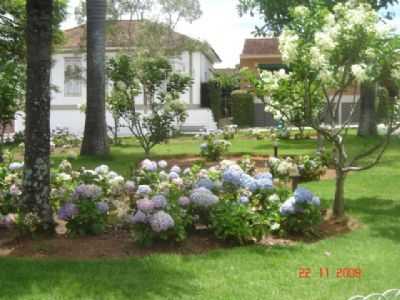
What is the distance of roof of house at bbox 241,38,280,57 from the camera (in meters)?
45.7

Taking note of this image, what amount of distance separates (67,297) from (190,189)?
2.89 meters

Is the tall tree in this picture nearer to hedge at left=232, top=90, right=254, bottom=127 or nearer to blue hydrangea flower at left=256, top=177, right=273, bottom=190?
hedge at left=232, top=90, right=254, bottom=127

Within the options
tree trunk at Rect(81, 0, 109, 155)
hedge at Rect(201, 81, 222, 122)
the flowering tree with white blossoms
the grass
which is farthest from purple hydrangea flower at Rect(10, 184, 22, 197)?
hedge at Rect(201, 81, 222, 122)

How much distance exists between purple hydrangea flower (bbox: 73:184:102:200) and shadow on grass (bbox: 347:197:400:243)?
3.12m

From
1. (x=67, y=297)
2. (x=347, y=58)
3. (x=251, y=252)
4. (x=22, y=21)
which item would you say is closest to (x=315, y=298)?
(x=251, y=252)

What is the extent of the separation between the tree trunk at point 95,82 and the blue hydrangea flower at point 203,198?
942 centimetres

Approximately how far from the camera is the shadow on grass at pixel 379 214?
7380 millimetres

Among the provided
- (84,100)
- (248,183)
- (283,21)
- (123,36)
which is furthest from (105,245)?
(84,100)

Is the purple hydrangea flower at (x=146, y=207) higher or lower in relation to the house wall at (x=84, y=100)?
lower

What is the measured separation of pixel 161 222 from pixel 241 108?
3061 centimetres

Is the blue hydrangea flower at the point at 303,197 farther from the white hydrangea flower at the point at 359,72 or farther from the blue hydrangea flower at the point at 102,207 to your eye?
the blue hydrangea flower at the point at 102,207

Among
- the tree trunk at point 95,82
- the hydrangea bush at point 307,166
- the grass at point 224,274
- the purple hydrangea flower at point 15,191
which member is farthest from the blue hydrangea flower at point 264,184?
the tree trunk at point 95,82

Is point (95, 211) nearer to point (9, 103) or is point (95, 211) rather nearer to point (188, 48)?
point (9, 103)

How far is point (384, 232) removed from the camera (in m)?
7.37
